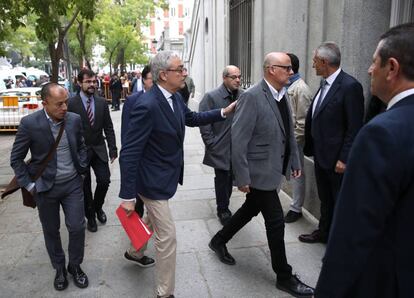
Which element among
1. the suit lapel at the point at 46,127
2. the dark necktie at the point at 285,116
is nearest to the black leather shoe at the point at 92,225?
the suit lapel at the point at 46,127

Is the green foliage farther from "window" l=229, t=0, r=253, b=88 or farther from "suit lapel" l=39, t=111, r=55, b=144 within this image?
"suit lapel" l=39, t=111, r=55, b=144

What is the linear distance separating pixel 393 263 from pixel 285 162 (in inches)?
93.9

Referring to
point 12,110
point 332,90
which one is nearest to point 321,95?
point 332,90

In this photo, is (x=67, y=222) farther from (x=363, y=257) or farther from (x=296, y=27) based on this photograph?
(x=296, y=27)

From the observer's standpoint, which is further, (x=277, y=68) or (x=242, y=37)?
(x=242, y=37)

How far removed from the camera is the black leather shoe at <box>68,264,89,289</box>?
381 centimetres

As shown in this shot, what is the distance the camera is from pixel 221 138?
524cm

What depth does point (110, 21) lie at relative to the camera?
91.9 feet

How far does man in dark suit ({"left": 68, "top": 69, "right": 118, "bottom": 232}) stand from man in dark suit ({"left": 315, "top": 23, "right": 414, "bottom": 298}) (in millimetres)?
3813

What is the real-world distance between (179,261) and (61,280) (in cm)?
115

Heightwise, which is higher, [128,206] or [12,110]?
[128,206]

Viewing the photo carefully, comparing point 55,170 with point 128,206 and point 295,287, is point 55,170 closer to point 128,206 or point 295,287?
point 128,206

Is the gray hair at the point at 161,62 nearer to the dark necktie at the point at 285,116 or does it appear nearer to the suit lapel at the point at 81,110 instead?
the dark necktie at the point at 285,116

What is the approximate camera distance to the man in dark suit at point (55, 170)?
3.61m
